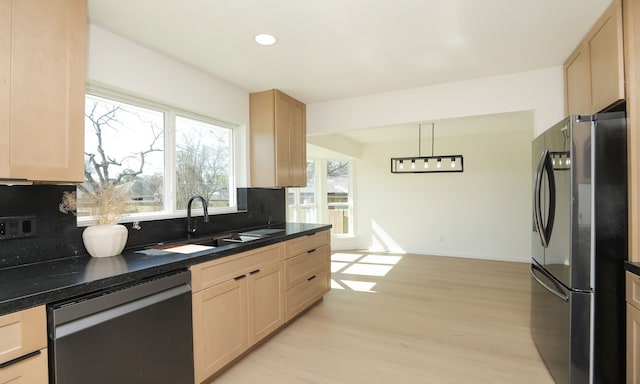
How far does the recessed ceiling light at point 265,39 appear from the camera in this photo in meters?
2.21

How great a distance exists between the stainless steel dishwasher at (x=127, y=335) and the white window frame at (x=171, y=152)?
819 millimetres

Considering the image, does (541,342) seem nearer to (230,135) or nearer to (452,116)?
(452,116)

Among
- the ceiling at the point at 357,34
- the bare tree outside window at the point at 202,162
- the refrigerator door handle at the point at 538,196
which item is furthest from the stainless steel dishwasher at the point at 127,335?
the refrigerator door handle at the point at 538,196

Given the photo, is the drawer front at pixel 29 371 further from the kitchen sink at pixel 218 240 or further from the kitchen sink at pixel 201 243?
the kitchen sink at pixel 218 240

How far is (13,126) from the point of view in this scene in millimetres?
1397

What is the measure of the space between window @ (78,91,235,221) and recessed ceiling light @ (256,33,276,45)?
1.04m

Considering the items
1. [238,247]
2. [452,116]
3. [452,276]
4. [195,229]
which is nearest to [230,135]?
[195,229]

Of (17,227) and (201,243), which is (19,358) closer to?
(17,227)

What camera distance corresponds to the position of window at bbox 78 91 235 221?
2.20m

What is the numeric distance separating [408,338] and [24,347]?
2526mm

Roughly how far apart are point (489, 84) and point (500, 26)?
102 centimetres

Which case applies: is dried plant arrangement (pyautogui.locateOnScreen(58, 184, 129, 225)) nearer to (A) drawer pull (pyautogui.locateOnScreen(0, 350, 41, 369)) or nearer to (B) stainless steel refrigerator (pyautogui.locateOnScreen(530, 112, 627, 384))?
(A) drawer pull (pyautogui.locateOnScreen(0, 350, 41, 369))

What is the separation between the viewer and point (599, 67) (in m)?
2.02

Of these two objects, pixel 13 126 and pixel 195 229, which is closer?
pixel 13 126
